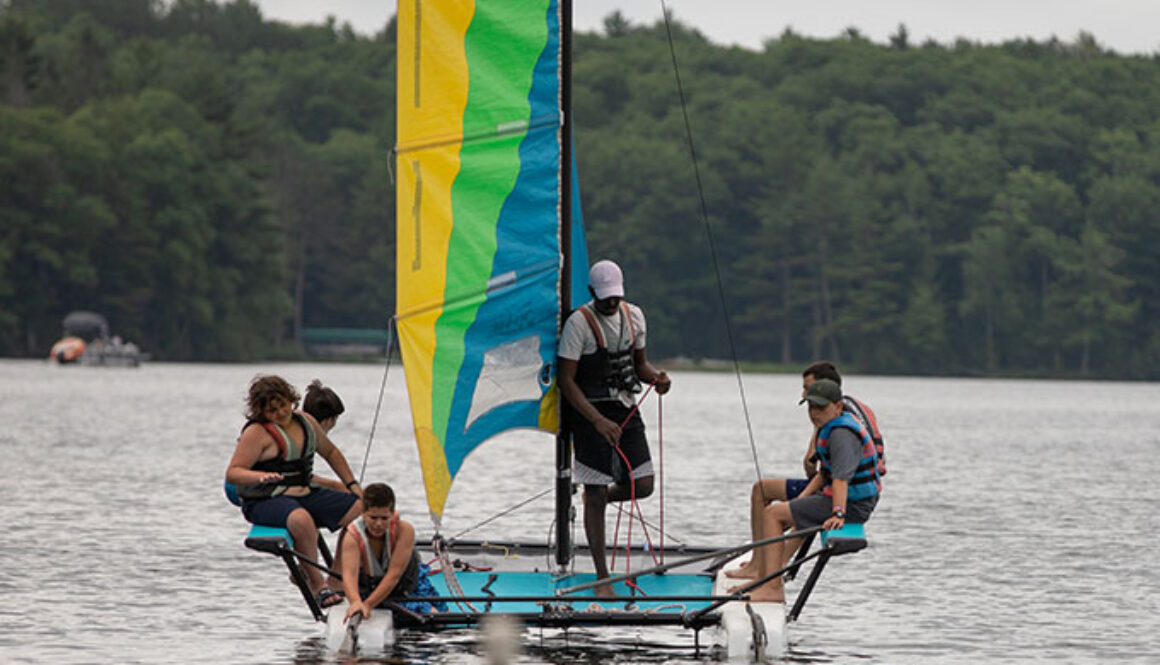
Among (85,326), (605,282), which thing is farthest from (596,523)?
(85,326)

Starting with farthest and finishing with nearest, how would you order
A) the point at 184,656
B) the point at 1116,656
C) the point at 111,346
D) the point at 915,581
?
the point at 111,346 < the point at 915,581 < the point at 1116,656 < the point at 184,656

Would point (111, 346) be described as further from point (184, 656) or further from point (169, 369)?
point (184, 656)

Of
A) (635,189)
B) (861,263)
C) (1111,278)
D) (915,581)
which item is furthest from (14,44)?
(915,581)

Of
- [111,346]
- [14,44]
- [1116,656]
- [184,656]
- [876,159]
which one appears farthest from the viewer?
[876,159]

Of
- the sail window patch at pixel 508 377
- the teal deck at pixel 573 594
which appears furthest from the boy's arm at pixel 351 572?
the sail window patch at pixel 508 377

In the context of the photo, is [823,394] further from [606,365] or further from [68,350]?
[68,350]

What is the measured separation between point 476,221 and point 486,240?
0.43 ft

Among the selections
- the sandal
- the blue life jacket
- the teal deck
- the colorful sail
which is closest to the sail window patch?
the colorful sail

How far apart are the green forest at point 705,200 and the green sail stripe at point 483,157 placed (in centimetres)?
8249

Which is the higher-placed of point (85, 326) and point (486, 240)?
point (486, 240)

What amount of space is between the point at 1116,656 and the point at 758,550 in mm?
2532

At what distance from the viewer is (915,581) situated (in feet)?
55.6

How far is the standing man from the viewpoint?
38.7 ft

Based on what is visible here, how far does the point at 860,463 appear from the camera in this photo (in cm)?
1145
